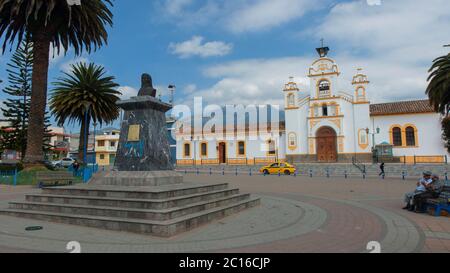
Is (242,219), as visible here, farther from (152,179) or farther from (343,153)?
(343,153)

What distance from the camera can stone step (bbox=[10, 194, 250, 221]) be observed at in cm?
648

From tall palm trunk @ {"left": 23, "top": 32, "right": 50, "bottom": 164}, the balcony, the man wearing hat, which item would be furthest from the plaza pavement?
the balcony

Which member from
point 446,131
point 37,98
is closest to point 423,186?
point 37,98

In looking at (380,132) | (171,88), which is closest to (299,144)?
(380,132)

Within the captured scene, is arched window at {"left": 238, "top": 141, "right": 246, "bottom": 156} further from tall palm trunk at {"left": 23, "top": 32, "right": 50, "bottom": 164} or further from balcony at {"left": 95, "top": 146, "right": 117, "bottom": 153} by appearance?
balcony at {"left": 95, "top": 146, "right": 117, "bottom": 153}

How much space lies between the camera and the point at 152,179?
8688 millimetres

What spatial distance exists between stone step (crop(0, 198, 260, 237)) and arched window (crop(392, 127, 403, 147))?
32.2m

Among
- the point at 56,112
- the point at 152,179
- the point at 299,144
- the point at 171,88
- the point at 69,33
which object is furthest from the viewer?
the point at 171,88

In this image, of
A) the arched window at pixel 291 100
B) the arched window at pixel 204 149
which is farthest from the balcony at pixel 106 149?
the arched window at pixel 291 100

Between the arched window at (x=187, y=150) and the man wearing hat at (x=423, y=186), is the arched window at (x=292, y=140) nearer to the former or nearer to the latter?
the arched window at (x=187, y=150)

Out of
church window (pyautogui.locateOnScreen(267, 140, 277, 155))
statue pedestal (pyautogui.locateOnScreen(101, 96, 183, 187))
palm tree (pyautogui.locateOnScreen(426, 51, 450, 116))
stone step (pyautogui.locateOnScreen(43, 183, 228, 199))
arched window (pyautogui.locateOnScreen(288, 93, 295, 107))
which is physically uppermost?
arched window (pyautogui.locateOnScreen(288, 93, 295, 107))

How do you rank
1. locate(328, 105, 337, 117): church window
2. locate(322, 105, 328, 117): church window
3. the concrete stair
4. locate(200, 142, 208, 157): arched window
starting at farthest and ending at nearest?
locate(200, 142, 208, 157): arched window, locate(322, 105, 328, 117): church window, locate(328, 105, 337, 117): church window, the concrete stair

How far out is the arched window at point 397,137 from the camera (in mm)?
34344
